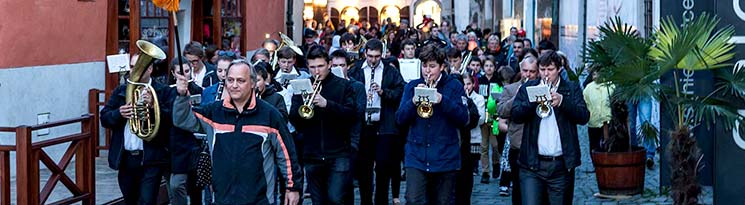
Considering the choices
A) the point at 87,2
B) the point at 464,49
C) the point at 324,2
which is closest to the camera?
the point at 87,2

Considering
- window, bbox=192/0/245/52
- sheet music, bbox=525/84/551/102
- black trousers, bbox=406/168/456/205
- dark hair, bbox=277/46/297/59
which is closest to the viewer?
sheet music, bbox=525/84/551/102

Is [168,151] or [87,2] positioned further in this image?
[87,2]

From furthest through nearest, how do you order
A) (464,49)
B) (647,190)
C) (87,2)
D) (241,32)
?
(241,32) < (464,49) < (87,2) < (647,190)

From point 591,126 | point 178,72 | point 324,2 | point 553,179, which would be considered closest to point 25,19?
point 178,72

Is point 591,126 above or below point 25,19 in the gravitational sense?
below

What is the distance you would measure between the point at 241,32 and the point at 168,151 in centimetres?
1455

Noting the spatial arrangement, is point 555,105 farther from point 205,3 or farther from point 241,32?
point 241,32

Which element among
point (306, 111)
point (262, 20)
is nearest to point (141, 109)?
point (306, 111)

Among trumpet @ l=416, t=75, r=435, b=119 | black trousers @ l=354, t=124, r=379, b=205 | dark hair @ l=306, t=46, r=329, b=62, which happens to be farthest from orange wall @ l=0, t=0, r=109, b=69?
trumpet @ l=416, t=75, r=435, b=119

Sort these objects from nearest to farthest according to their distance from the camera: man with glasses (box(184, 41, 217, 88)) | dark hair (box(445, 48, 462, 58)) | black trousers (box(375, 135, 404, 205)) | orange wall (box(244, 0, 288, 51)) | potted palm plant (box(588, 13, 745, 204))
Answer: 1. potted palm plant (box(588, 13, 745, 204))
2. black trousers (box(375, 135, 404, 205))
3. man with glasses (box(184, 41, 217, 88))
4. dark hair (box(445, 48, 462, 58))
5. orange wall (box(244, 0, 288, 51))

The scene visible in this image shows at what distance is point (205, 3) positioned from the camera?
22.9 meters

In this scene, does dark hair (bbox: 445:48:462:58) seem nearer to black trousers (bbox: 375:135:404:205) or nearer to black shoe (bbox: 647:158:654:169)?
black trousers (bbox: 375:135:404:205)

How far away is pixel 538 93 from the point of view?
9734 millimetres

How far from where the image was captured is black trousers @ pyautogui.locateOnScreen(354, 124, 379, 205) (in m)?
12.8
